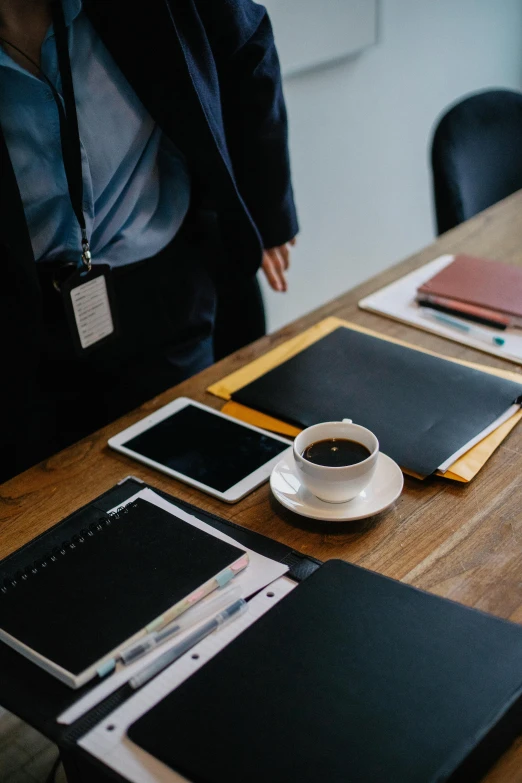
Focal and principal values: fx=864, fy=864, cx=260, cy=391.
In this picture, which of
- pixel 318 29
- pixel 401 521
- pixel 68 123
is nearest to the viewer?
pixel 401 521

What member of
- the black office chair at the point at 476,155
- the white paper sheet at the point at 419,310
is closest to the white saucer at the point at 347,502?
the white paper sheet at the point at 419,310

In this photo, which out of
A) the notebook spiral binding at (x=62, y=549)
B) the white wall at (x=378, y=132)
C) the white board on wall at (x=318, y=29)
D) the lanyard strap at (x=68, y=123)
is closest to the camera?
the notebook spiral binding at (x=62, y=549)

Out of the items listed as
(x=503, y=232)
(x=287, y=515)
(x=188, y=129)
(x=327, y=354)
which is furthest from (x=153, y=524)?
(x=503, y=232)

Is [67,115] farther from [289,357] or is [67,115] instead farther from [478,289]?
[478,289]

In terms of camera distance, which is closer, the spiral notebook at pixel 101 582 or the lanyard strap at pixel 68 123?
the spiral notebook at pixel 101 582

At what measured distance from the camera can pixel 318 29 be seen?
97.4 inches

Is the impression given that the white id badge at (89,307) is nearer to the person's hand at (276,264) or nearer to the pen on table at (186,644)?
the person's hand at (276,264)

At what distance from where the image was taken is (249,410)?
119cm

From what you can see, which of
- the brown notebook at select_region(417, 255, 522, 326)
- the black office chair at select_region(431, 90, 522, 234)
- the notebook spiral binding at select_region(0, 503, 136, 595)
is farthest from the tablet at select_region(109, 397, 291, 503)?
the black office chair at select_region(431, 90, 522, 234)

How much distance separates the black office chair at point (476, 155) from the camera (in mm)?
1905

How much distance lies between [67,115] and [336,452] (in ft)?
2.06

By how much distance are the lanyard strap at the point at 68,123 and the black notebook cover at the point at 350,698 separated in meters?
0.69

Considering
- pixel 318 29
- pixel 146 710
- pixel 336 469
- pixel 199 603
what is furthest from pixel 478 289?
pixel 318 29

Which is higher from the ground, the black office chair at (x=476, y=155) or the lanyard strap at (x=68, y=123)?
A: the lanyard strap at (x=68, y=123)
